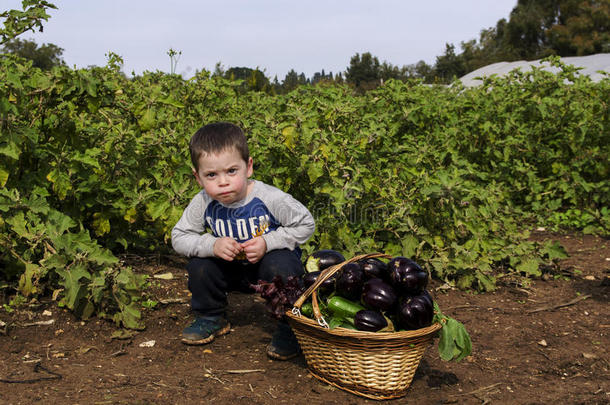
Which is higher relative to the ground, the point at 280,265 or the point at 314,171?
the point at 314,171

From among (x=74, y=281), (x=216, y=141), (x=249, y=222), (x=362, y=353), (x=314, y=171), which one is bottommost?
(x=362, y=353)

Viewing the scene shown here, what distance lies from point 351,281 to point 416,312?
1.04ft

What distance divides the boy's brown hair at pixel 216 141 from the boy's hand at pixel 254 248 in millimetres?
406

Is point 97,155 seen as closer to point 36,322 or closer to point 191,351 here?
point 36,322

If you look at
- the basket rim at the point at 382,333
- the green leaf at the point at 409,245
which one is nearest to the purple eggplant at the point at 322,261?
the basket rim at the point at 382,333

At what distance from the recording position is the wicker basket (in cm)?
232

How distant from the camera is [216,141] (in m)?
2.74

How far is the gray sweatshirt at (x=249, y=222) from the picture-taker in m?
2.89

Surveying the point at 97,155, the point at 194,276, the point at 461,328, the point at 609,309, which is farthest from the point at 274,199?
the point at 609,309

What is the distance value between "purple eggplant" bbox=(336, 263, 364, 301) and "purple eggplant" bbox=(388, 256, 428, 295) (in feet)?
0.48

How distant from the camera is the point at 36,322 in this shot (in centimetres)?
316

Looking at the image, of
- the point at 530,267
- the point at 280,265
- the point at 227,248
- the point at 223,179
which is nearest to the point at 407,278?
the point at 280,265

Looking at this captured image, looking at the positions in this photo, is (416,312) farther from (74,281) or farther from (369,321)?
(74,281)

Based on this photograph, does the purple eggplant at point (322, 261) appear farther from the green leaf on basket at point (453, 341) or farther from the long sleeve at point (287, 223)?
the green leaf on basket at point (453, 341)
